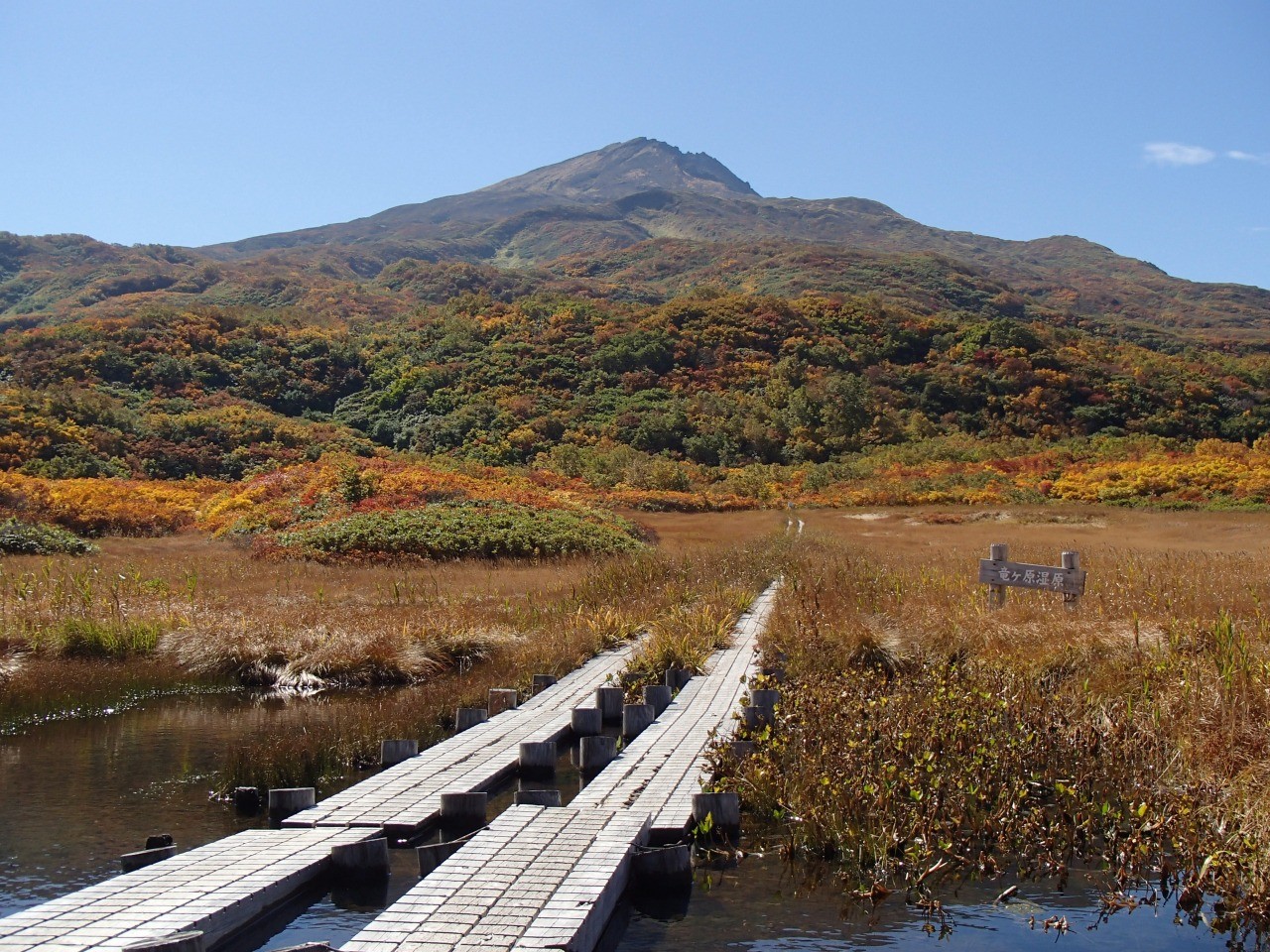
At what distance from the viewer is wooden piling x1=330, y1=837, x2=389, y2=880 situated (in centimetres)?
664

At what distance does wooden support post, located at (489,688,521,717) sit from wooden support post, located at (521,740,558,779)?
1796 mm

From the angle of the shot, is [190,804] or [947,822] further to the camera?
[190,804]

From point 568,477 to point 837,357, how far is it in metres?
20.1

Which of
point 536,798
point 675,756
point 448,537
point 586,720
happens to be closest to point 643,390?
point 448,537

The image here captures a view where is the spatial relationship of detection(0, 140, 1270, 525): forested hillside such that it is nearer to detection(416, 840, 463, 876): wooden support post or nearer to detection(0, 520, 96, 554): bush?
detection(0, 520, 96, 554): bush

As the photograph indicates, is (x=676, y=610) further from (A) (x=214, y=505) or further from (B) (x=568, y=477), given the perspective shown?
(B) (x=568, y=477)

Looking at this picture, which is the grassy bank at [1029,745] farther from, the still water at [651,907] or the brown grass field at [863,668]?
the still water at [651,907]

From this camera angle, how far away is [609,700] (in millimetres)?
10812

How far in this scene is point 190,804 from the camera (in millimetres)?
8633

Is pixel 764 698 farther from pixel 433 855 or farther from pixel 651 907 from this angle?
pixel 433 855

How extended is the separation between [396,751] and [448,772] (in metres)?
0.69

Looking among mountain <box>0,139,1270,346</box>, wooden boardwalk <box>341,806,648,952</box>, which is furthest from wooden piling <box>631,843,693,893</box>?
mountain <box>0,139,1270,346</box>

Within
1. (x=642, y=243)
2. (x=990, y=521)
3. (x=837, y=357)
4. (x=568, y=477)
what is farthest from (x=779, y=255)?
(x=990, y=521)

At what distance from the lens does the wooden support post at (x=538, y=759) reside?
29.9 feet
